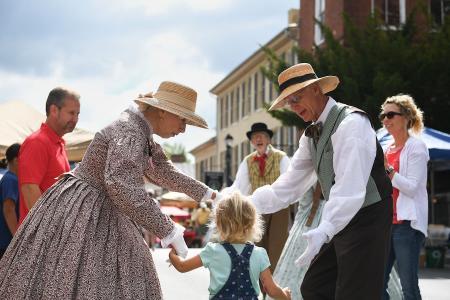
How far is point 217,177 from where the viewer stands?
106 ft

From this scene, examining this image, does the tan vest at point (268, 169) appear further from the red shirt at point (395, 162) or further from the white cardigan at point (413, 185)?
the white cardigan at point (413, 185)

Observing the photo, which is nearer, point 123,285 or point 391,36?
point 123,285

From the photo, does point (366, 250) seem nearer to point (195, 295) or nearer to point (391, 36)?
point (195, 295)

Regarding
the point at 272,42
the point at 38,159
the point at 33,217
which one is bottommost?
the point at 33,217

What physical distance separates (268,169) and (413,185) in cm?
285

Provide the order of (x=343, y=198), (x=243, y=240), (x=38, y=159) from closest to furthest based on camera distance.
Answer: (x=343, y=198) → (x=243, y=240) → (x=38, y=159)

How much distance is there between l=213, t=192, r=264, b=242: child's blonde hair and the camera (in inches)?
181

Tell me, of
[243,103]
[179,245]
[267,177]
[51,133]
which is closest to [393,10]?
[267,177]

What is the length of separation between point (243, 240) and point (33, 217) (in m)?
1.24

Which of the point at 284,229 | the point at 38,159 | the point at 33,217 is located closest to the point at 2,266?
the point at 33,217

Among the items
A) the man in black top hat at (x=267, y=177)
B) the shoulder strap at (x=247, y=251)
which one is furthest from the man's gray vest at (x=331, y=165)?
the man in black top hat at (x=267, y=177)

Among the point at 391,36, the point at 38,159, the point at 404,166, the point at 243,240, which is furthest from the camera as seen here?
the point at 391,36

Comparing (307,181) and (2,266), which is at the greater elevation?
(307,181)

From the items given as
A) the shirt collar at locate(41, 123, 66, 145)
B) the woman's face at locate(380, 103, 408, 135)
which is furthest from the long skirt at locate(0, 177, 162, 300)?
the woman's face at locate(380, 103, 408, 135)
